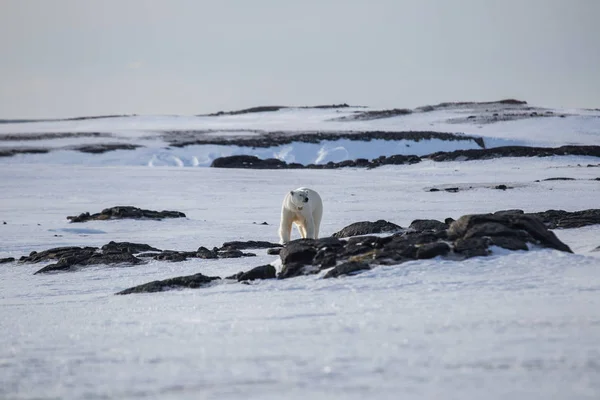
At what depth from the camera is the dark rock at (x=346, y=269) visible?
34.9 feet

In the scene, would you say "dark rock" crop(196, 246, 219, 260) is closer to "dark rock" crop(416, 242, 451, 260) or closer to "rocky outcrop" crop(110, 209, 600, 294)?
"rocky outcrop" crop(110, 209, 600, 294)

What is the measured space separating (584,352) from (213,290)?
554 centimetres

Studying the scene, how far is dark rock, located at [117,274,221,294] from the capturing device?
11.4 m

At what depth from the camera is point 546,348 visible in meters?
6.77

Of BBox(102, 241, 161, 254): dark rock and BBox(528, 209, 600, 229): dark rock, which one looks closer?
BBox(528, 209, 600, 229): dark rock

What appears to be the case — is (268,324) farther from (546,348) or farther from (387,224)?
(387,224)

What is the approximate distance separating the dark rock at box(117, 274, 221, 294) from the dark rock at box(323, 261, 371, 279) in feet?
6.07

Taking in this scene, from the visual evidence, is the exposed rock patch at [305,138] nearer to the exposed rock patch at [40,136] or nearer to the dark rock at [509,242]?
the exposed rock patch at [40,136]

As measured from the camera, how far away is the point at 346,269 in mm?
10711

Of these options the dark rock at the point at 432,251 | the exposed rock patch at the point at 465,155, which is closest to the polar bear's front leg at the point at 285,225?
the dark rock at the point at 432,251

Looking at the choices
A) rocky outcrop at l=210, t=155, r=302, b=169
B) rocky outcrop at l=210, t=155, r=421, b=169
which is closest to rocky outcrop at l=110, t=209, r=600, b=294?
rocky outcrop at l=210, t=155, r=421, b=169

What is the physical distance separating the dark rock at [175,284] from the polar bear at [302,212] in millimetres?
4441

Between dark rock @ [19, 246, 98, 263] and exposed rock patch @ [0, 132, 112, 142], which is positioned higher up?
exposed rock patch @ [0, 132, 112, 142]

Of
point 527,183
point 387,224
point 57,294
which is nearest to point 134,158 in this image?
point 527,183
